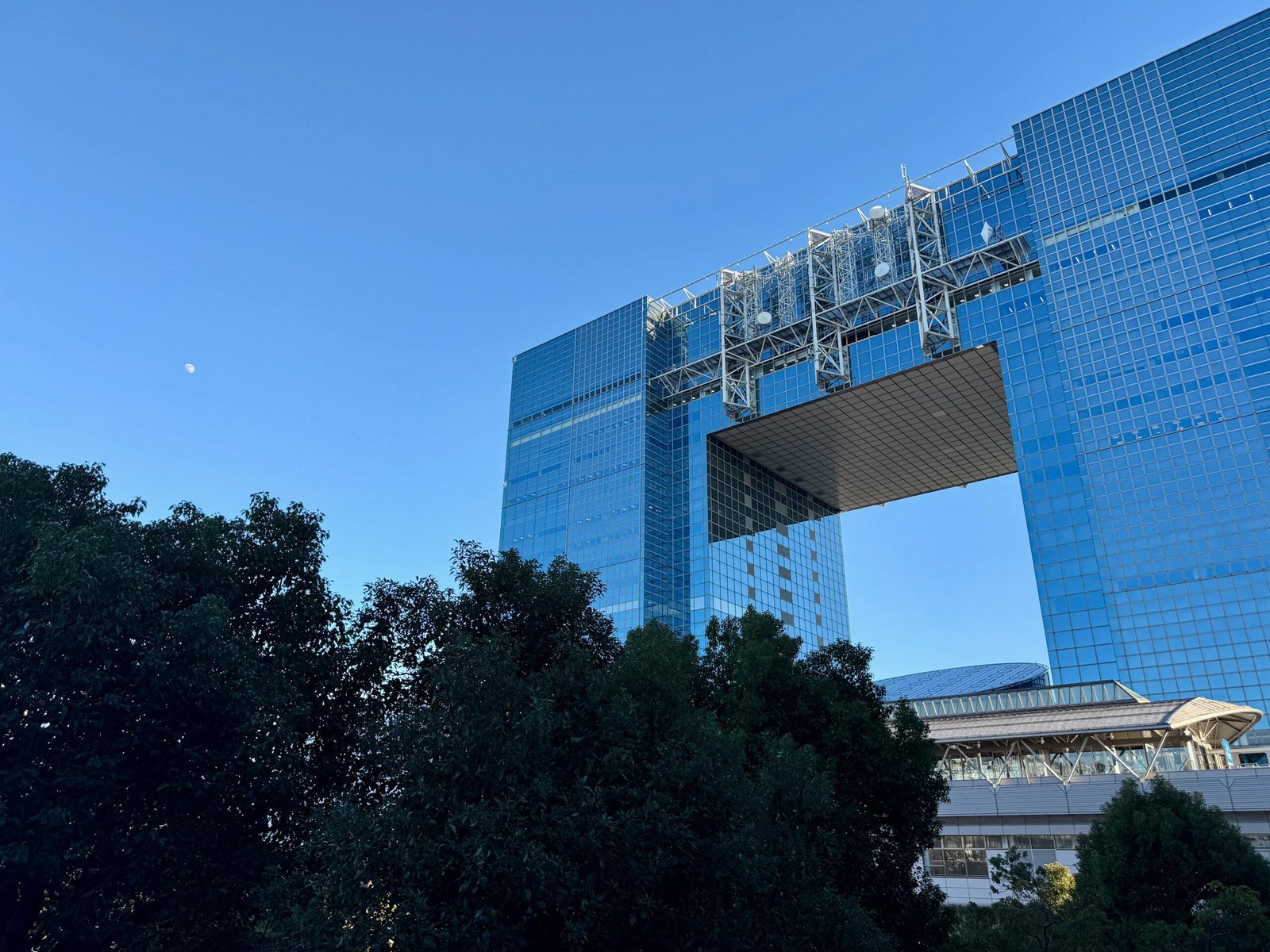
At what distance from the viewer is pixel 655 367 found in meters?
104

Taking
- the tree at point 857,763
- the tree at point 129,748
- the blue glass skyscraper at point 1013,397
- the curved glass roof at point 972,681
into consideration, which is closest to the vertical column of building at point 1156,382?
the blue glass skyscraper at point 1013,397

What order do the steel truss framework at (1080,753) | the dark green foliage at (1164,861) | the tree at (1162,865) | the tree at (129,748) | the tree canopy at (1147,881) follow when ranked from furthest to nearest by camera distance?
the steel truss framework at (1080,753) → the dark green foliage at (1164,861) → the tree at (1162,865) → the tree canopy at (1147,881) → the tree at (129,748)

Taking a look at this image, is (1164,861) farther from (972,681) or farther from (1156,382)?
(972,681)

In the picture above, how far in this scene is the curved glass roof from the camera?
94875 millimetres

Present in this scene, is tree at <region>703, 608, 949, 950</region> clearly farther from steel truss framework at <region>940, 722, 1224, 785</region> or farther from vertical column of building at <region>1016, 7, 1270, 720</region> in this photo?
vertical column of building at <region>1016, 7, 1270, 720</region>

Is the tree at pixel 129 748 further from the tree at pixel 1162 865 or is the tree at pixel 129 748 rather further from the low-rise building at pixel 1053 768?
the low-rise building at pixel 1053 768

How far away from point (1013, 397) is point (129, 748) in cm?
7332

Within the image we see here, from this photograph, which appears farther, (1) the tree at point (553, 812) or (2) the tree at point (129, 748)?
(2) the tree at point (129, 748)

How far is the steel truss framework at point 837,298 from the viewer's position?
81562 mm

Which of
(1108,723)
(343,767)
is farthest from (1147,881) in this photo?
(1108,723)

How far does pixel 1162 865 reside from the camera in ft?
83.0

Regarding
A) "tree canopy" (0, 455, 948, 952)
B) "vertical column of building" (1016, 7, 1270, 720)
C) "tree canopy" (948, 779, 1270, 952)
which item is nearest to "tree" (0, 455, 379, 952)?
"tree canopy" (0, 455, 948, 952)

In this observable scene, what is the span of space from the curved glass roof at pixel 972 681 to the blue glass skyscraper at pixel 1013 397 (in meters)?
11.8

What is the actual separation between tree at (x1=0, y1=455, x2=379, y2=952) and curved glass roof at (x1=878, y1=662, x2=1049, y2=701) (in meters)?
80.5
